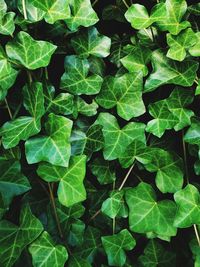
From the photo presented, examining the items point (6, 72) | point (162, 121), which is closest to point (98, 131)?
point (162, 121)

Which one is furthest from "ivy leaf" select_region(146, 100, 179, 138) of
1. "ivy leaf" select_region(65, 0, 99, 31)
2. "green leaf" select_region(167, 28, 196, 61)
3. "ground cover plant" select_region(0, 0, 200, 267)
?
"ivy leaf" select_region(65, 0, 99, 31)

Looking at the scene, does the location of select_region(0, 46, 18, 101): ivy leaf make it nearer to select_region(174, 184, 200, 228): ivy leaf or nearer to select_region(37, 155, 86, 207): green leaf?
select_region(37, 155, 86, 207): green leaf

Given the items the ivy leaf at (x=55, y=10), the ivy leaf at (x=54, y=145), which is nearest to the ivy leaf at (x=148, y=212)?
the ivy leaf at (x=54, y=145)

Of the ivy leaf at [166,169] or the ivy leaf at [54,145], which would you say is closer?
the ivy leaf at [54,145]

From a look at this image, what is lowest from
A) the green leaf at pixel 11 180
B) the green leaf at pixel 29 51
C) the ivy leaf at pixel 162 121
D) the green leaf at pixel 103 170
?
the green leaf at pixel 103 170

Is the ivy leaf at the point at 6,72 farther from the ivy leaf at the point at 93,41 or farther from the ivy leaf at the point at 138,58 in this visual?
the ivy leaf at the point at 138,58
